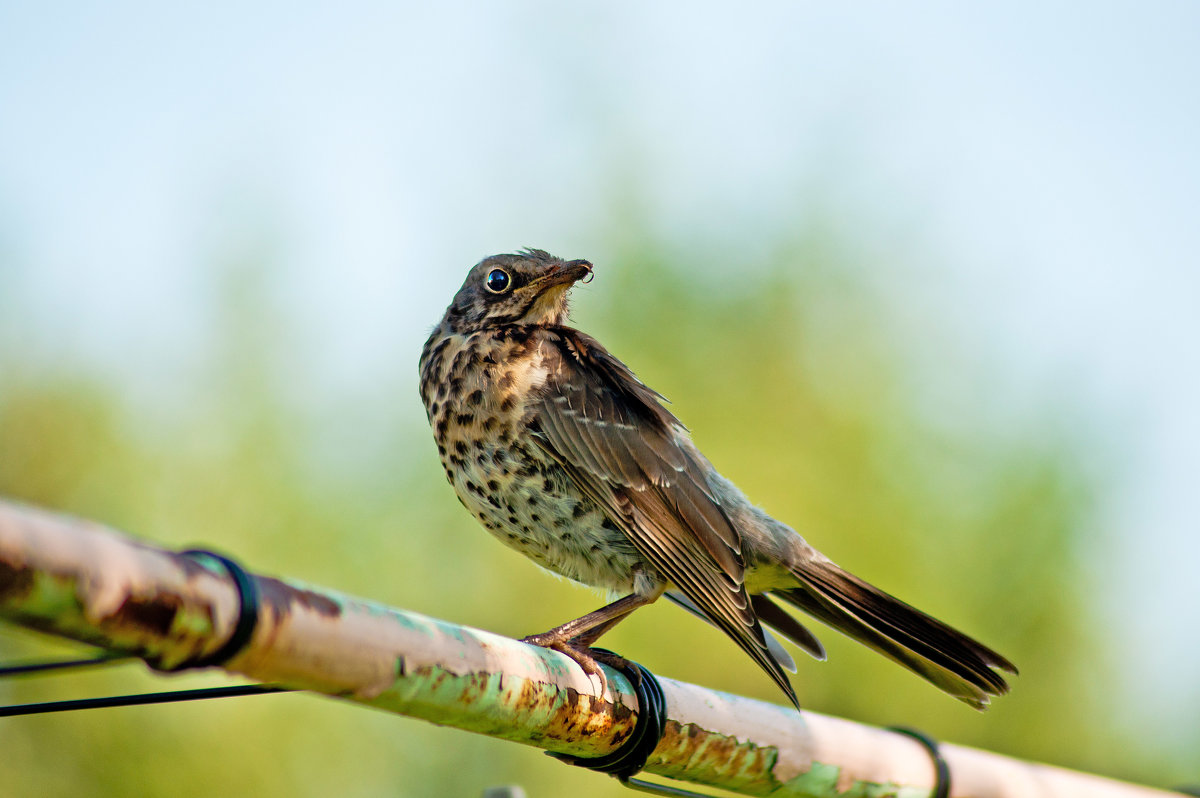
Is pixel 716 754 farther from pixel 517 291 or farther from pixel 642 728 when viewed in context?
pixel 517 291

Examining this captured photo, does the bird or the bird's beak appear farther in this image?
the bird's beak

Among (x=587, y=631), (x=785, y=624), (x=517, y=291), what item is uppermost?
(x=517, y=291)

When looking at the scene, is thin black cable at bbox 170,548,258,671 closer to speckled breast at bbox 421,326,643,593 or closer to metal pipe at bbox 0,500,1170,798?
metal pipe at bbox 0,500,1170,798

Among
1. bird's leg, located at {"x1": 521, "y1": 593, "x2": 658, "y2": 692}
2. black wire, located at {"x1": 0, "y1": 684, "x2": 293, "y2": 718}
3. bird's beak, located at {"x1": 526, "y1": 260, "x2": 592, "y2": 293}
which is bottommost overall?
black wire, located at {"x1": 0, "y1": 684, "x2": 293, "y2": 718}

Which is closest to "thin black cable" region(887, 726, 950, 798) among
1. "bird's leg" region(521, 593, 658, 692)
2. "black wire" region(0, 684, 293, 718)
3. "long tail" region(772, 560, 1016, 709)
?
"long tail" region(772, 560, 1016, 709)

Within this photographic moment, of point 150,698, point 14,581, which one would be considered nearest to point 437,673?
point 150,698

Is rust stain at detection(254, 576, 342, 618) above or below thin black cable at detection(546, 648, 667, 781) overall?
below

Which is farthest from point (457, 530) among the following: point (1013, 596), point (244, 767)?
point (1013, 596)

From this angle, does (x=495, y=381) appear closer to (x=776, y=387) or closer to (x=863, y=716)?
(x=863, y=716)

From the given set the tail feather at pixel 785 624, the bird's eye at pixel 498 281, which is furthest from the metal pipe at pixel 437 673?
the bird's eye at pixel 498 281
